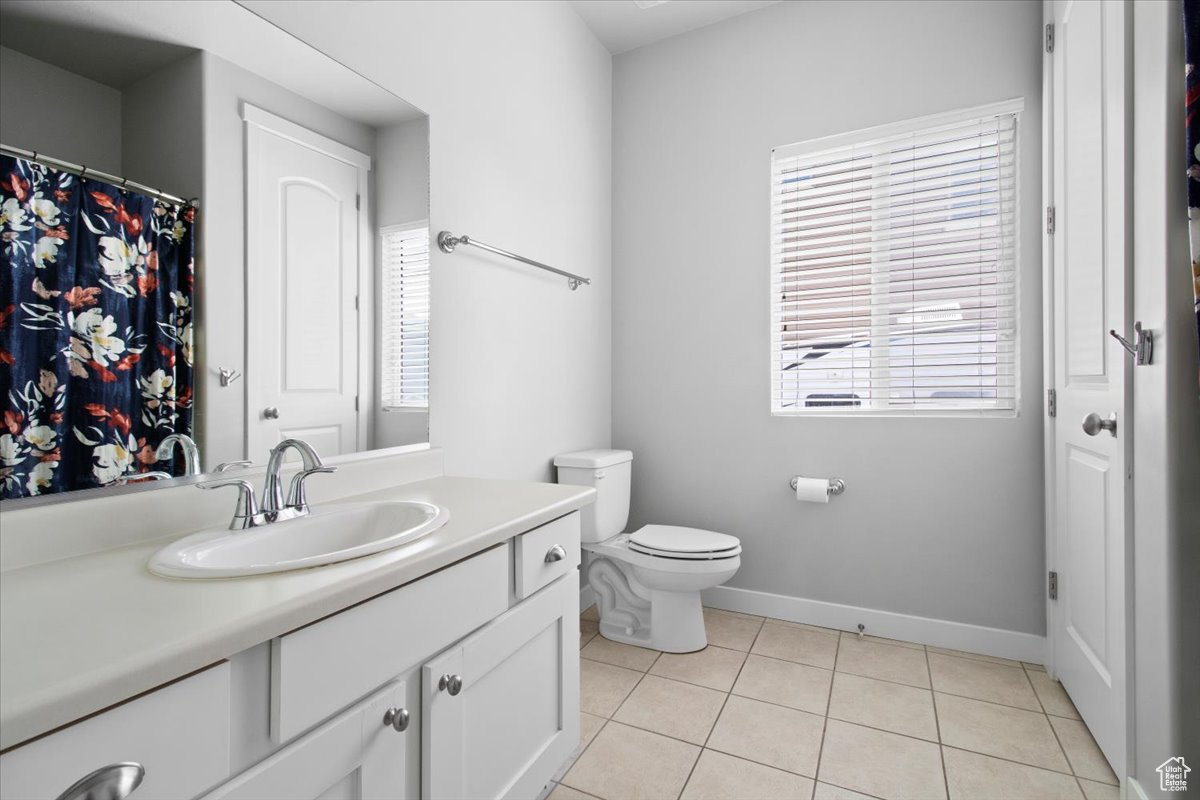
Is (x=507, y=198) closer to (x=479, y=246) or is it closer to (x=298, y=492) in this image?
(x=479, y=246)

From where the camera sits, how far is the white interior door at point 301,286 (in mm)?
1249

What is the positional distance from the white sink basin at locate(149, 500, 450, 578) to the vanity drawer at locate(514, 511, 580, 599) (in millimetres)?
205

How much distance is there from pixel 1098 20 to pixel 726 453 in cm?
183

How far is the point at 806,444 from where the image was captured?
2479 millimetres

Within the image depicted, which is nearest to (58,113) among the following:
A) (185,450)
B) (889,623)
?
(185,450)

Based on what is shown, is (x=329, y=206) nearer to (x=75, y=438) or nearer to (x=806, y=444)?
(x=75, y=438)

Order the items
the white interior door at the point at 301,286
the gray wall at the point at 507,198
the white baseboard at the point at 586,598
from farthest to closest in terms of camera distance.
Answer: the white baseboard at the point at 586,598, the gray wall at the point at 507,198, the white interior door at the point at 301,286

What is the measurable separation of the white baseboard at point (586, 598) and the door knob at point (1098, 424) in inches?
75.4

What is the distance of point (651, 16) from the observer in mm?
2582

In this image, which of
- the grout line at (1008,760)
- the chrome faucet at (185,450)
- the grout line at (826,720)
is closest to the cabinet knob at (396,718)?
the chrome faucet at (185,450)


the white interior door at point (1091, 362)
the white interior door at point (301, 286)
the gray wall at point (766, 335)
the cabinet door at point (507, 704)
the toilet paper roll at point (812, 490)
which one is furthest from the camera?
the toilet paper roll at point (812, 490)

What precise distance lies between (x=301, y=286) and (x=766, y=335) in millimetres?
1866

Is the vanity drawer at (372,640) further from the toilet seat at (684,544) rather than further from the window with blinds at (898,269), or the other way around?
the window with blinds at (898,269)

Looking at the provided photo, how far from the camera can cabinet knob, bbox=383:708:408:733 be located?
91 centimetres
